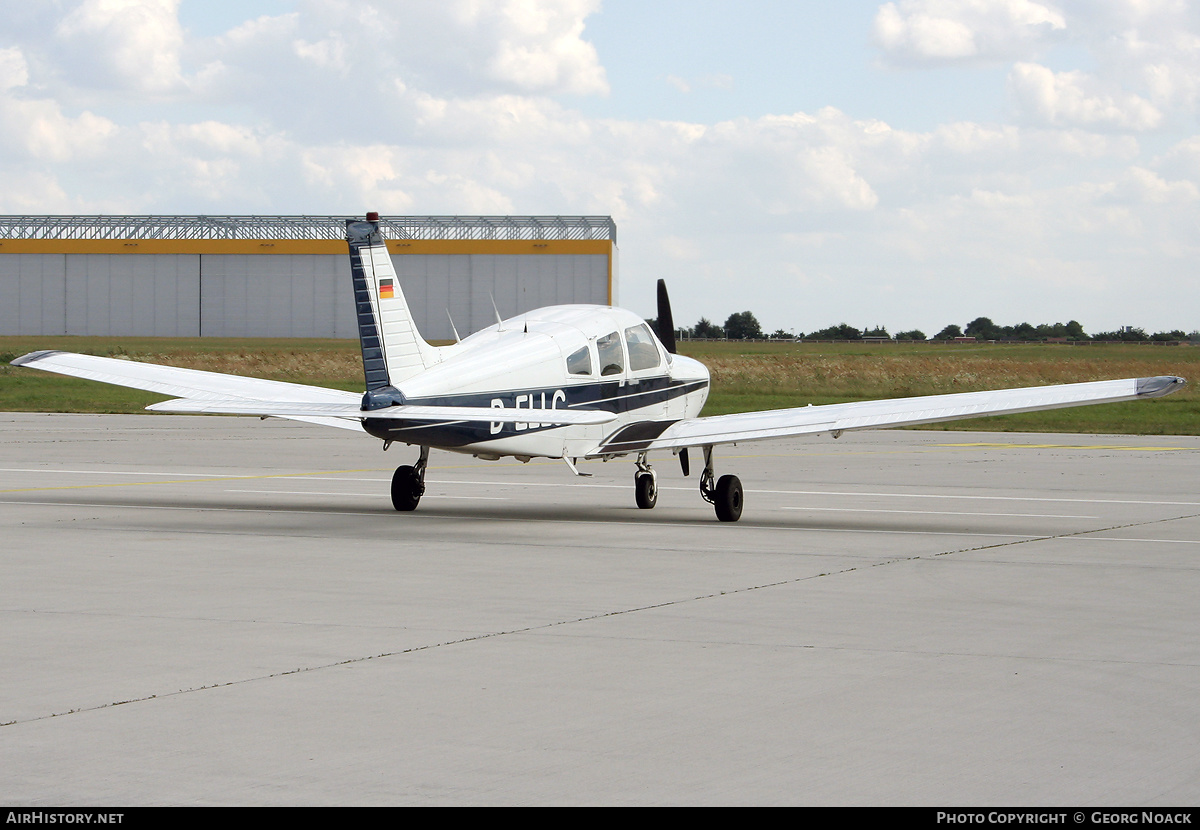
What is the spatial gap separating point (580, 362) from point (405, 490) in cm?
273

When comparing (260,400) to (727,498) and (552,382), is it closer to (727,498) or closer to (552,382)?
(552,382)

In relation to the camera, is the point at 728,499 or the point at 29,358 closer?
the point at 728,499

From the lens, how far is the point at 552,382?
16.5 meters

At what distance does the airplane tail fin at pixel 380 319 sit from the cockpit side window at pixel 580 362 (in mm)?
1703

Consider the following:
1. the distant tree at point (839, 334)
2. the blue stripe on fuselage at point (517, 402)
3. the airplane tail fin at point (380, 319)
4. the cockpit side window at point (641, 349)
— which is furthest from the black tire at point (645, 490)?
the distant tree at point (839, 334)

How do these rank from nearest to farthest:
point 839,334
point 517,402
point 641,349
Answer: point 517,402 → point 641,349 → point 839,334

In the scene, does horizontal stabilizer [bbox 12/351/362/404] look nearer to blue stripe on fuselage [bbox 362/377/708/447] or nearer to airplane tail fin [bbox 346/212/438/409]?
airplane tail fin [bbox 346/212/438/409]

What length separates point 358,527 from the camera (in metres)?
15.7

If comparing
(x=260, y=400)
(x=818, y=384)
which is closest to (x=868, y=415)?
(x=260, y=400)

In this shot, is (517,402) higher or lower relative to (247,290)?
lower

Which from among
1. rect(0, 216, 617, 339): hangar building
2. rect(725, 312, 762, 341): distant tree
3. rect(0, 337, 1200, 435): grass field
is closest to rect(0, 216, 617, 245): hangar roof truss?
rect(0, 216, 617, 339): hangar building

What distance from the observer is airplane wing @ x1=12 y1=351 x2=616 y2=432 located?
14.7 metres

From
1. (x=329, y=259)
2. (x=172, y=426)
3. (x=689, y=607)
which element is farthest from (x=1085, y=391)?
(x=329, y=259)
